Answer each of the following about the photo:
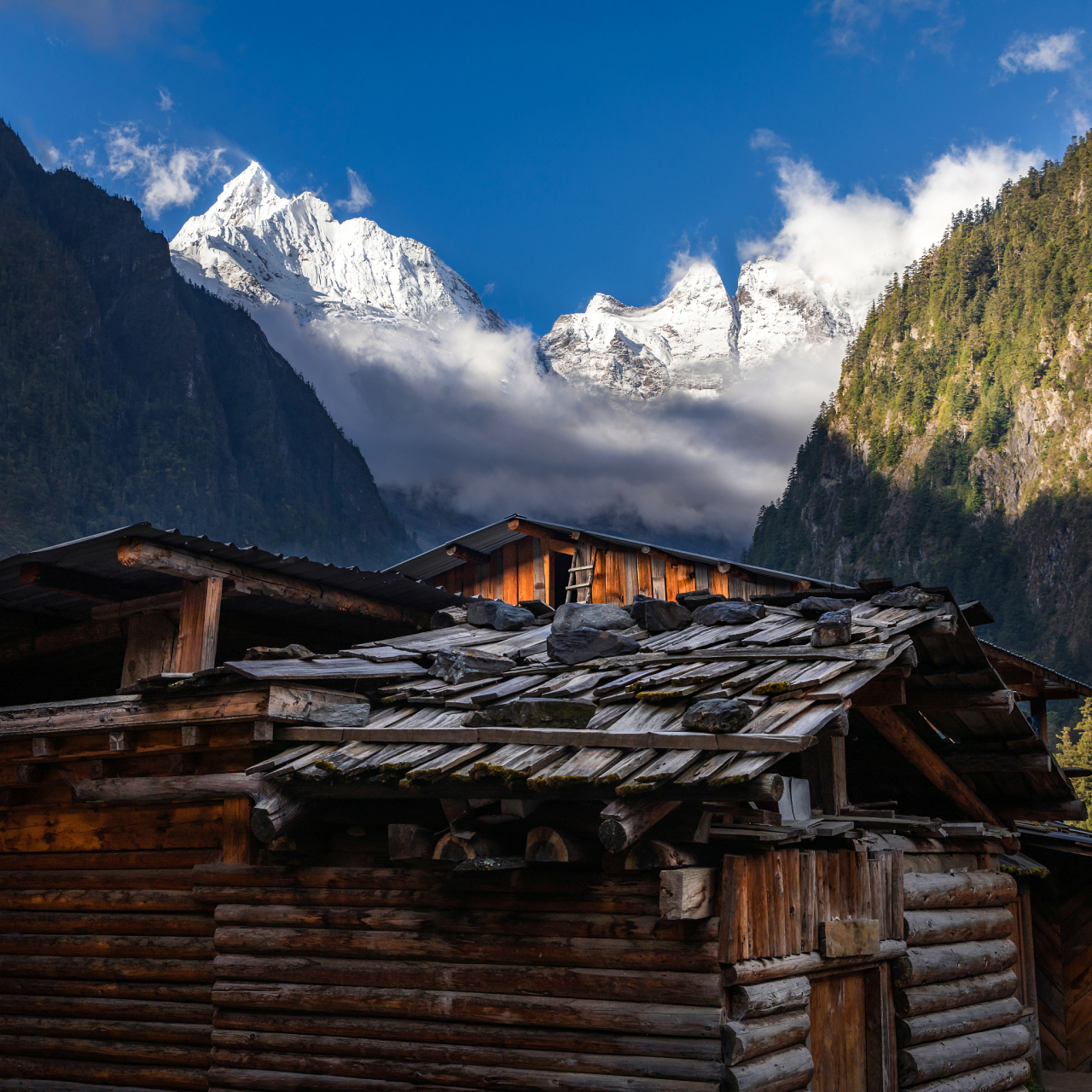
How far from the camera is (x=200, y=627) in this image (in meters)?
9.90

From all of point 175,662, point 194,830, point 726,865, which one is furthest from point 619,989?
point 175,662

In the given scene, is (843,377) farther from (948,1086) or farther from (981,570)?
(948,1086)

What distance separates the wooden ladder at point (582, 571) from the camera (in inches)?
739

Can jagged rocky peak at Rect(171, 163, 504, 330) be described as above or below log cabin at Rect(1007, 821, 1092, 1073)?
above

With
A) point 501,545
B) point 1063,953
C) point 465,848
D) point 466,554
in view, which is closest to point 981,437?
point 501,545

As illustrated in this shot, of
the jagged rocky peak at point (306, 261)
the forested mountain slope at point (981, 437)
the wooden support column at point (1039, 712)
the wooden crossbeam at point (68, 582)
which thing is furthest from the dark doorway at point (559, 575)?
the jagged rocky peak at point (306, 261)

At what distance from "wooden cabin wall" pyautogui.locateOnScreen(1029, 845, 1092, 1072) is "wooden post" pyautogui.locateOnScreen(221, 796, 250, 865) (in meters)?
10.5

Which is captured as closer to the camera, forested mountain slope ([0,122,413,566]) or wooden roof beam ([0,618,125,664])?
wooden roof beam ([0,618,125,664])

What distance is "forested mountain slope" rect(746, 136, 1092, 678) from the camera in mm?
73625

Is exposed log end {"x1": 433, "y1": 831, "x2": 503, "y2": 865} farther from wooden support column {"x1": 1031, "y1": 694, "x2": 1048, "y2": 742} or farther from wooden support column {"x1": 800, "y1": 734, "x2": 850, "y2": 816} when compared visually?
wooden support column {"x1": 1031, "y1": 694, "x2": 1048, "y2": 742}

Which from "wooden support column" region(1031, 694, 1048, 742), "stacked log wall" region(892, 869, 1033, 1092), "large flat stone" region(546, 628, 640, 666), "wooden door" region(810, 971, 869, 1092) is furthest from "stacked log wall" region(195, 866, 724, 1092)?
"wooden support column" region(1031, 694, 1048, 742)

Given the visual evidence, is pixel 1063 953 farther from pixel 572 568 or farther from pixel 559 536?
pixel 559 536

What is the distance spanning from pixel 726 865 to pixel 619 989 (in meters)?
0.99

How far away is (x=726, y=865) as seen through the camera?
618cm
